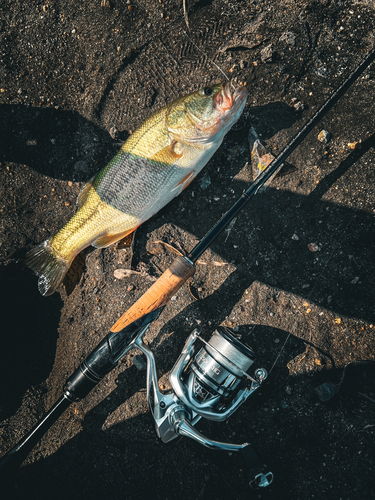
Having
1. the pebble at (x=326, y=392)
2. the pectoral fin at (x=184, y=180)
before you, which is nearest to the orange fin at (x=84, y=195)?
the pectoral fin at (x=184, y=180)

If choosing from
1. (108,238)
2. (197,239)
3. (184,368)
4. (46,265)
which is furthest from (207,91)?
(184,368)

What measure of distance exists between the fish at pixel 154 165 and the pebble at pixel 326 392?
5.94 feet

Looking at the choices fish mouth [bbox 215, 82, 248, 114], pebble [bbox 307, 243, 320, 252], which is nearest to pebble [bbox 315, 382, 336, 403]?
pebble [bbox 307, 243, 320, 252]

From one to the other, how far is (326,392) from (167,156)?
2.07 m

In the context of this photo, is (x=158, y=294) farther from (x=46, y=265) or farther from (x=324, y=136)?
(x=324, y=136)

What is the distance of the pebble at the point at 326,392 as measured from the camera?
7.48 feet

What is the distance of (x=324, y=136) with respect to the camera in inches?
96.2

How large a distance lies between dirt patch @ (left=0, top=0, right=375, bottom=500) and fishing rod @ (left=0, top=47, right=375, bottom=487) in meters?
0.41

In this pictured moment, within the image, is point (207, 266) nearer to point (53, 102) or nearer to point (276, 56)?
point (276, 56)

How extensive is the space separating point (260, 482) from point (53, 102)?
3.35 meters

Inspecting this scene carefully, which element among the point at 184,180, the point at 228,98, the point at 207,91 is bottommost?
the point at 184,180

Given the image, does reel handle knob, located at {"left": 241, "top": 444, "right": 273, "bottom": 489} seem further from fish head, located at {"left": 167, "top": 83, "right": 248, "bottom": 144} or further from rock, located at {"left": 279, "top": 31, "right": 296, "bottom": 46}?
rock, located at {"left": 279, "top": 31, "right": 296, "bottom": 46}

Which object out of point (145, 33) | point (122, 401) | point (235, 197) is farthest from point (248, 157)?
point (122, 401)

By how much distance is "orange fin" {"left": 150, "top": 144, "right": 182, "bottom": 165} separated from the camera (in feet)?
7.22
